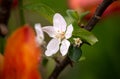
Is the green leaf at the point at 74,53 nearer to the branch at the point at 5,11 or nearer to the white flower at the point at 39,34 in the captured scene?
the white flower at the point at 39,34

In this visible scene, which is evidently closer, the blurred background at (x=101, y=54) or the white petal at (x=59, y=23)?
the white petal at (x=59, y=23)

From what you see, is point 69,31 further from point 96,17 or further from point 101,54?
point 101,54

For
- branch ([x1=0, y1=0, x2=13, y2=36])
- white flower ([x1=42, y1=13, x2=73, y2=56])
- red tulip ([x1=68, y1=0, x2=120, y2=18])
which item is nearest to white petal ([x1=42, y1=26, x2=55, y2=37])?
white flower ([x1=42, y1=13, x2=73, y2=56])

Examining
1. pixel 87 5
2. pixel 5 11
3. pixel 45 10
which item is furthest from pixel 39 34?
pixel 87 5

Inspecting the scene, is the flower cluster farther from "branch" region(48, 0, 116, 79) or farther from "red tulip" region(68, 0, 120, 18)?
"red tulip" region(68, 0, 120, 18)

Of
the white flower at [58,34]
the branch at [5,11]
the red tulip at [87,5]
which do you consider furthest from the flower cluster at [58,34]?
the red tulip at [87,5]

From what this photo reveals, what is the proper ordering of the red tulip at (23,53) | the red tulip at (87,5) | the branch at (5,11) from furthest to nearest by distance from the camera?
the red tulip at (87,5) → the branch at (5,11) → the red tulip at (23,53)

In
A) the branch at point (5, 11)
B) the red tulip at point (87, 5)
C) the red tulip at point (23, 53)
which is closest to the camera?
the red tulip at point (23, 53)
